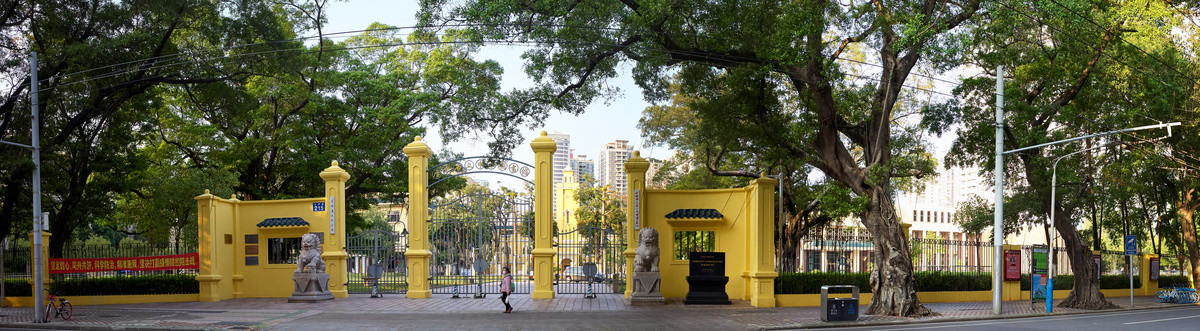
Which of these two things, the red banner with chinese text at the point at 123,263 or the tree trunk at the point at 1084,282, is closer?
the red banner with chinese text at the point at 123,263

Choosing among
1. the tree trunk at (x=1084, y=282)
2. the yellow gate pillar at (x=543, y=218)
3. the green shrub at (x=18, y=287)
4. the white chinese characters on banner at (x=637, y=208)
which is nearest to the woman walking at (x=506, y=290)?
the yellow gate pillar at (x=543, y=218)

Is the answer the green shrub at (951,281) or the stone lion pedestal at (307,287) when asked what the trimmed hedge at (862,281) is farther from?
the stone lion pedestal at (307,287)

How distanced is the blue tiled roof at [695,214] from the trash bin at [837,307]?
4.26 meters

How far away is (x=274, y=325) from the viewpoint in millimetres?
16531

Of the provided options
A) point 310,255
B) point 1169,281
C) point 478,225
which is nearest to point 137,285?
point 310,255

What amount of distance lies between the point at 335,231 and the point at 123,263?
231 inches

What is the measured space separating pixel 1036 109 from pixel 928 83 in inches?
206

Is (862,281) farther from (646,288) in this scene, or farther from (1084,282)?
(646,288)

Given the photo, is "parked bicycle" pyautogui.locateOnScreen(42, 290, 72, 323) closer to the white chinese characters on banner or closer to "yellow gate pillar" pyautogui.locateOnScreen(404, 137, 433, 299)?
"yellow gate pillar" pyautogui.locateOnScreen(404, 137, 433, 299)

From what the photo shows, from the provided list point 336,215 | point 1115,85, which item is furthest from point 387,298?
point 1115,85

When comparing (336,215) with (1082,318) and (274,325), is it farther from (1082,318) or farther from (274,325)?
(1082,318)

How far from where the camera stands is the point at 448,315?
18344 millimetres

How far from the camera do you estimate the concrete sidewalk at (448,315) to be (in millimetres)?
16469

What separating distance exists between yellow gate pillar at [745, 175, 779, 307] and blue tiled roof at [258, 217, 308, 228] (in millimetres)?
11876
